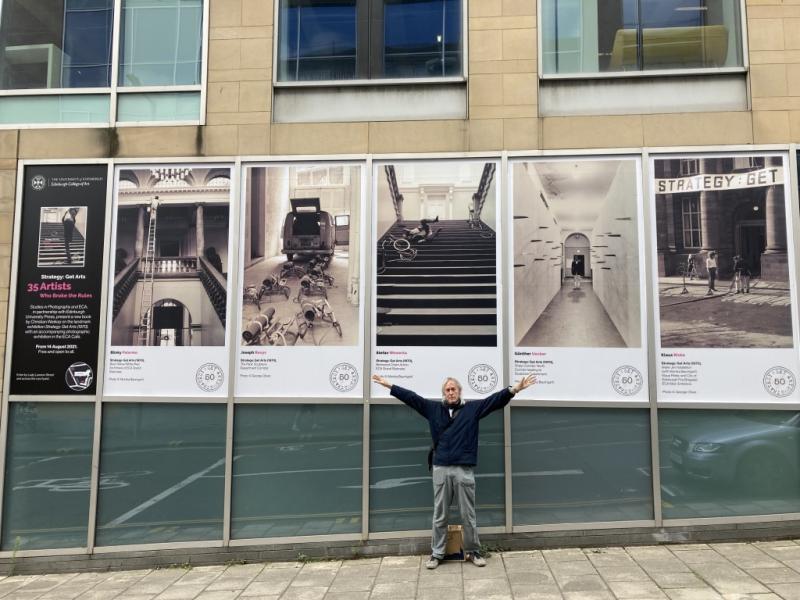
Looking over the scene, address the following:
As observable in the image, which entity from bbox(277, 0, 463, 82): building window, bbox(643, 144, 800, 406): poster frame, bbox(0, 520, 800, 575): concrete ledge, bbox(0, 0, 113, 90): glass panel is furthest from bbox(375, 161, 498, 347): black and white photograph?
bbox(0, 0, 113, 90): glass panel

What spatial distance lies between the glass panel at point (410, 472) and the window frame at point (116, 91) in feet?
15.3

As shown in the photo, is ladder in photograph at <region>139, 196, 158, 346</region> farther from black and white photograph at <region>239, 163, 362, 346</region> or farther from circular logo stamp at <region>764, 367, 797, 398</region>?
circular logo stamp at <region>764, 367, 797, 398</region>

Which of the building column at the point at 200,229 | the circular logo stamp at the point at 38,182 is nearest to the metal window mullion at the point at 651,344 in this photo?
the building column at the point at 200,229

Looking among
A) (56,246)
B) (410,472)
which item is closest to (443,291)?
(410,472)

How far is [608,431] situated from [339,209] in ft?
14.1

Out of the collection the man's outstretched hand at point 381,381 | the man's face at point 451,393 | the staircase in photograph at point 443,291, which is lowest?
the man's face at point 451,393

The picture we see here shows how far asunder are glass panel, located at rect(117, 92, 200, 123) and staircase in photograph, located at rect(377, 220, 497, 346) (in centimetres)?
319

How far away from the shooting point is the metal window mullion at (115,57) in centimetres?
748

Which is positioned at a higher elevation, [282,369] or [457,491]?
[282,369]

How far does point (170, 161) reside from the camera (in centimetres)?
733

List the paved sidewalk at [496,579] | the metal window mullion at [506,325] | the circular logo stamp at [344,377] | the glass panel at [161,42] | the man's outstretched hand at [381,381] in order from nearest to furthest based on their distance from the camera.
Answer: the paved sidewalk at [496,579]
the man's outstretched hand at [381,381]
the metal window mullion at [506,325]
the circular logo stamp at [344,377]
the glass panel at [161,42]

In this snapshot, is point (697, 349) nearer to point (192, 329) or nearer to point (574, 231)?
point (574, 231)

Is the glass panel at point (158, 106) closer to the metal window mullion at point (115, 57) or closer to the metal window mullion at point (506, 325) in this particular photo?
the metal window mullion at point (115, 57)

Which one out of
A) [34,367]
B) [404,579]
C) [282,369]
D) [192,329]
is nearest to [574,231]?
[282,369]
